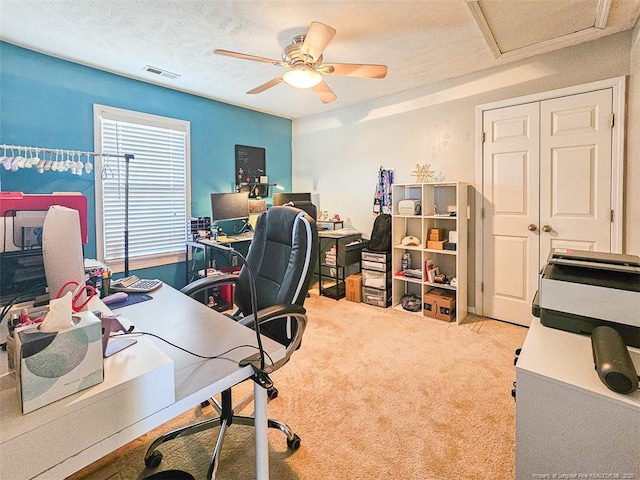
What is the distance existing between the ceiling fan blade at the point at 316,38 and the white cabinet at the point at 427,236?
5.76 ft

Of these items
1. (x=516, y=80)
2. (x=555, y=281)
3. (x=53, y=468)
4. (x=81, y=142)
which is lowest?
(x=53, y=468)

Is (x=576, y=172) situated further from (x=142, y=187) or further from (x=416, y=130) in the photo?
(x=142, y=187)

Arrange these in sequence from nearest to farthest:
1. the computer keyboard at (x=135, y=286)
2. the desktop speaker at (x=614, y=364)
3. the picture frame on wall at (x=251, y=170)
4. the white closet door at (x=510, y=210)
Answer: the desktop speaker at (x=614, y=364) → the computer keyboard at (x=135, y=286) → the white closet door at (x=510, y=210) → the picture frame on wall at (x=251, y=170)

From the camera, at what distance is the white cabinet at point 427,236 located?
3217mm

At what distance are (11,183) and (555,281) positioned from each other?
377 centimetres

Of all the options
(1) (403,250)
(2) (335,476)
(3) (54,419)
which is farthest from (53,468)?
(1) (403,250)

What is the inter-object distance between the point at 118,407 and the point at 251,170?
153 inches

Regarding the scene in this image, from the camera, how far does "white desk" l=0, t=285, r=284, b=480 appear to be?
0.64 meters

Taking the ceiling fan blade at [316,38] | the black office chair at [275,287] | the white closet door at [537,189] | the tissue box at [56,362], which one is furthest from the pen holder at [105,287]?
the white closet door at [537,189]

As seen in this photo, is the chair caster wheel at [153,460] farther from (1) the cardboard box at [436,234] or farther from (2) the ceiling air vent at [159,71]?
(2) the ceiling air vent at [159,71]

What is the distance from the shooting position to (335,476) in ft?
4.78

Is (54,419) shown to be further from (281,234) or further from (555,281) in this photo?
(555,281)

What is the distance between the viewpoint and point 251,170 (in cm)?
436

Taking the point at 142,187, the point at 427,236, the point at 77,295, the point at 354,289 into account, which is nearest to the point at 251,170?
the point at 142,187
